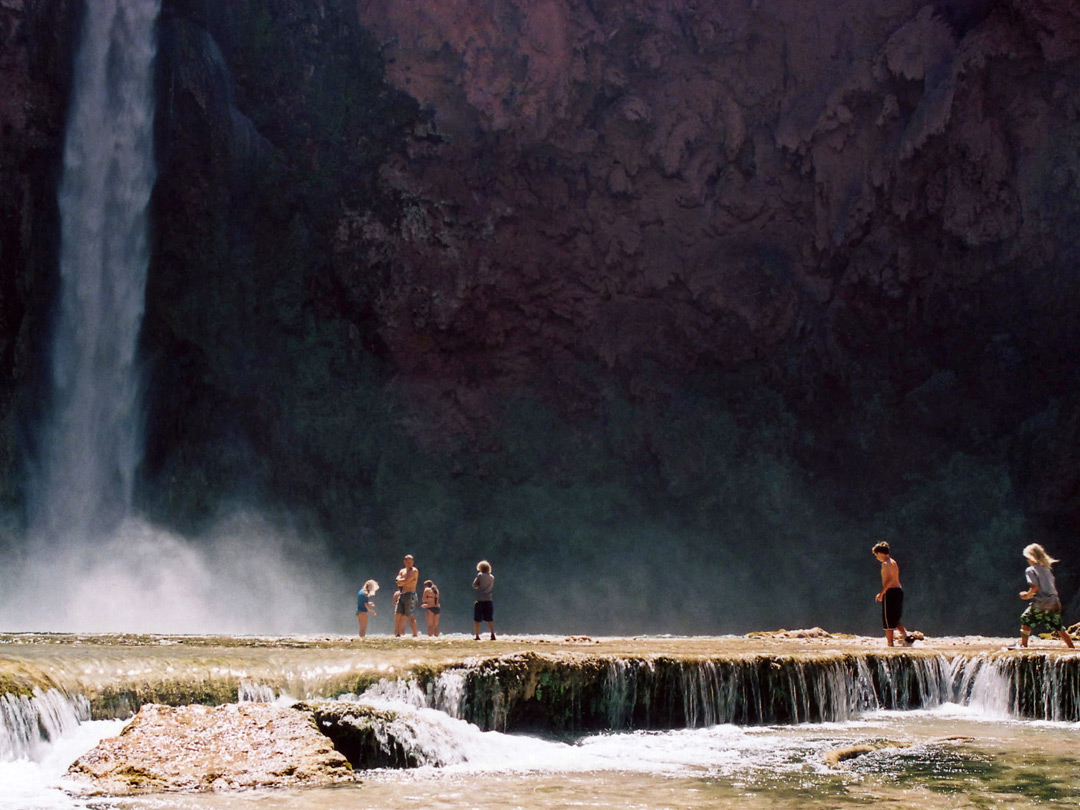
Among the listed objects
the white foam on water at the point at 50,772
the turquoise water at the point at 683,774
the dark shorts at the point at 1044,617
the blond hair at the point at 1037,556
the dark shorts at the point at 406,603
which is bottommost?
the turquoise water at the point at 683,774

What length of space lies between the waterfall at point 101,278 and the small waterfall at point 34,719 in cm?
2250

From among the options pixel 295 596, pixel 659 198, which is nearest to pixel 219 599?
pixel 295 596

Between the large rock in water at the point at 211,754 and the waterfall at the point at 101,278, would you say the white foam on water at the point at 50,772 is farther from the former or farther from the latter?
the waterfall at the point at 101,278

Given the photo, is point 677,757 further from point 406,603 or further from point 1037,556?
point 406,603

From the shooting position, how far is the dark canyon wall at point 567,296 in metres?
31.7

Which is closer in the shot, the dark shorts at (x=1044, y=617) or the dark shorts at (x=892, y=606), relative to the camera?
the dark shorts at (x=1044, y=617)

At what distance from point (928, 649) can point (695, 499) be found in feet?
59.3

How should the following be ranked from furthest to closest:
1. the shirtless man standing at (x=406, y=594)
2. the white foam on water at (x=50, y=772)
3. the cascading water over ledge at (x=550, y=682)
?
1. the shirtless man standing at (x=406, y=594)
2. the cascading water over ledge at (x=550, y=682)
3. the white foam on water at (x=50, y=772)

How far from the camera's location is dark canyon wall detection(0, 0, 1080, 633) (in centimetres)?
3166

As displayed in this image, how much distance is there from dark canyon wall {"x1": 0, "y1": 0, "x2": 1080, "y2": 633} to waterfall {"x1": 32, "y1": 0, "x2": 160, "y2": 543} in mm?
559

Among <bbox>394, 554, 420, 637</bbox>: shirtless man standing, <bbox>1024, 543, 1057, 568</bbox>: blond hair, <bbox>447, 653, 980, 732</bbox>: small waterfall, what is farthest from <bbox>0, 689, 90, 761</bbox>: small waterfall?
<bbox>1024, 543, 1057, 568</bbox>: blond hair

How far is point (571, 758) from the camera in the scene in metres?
10.2

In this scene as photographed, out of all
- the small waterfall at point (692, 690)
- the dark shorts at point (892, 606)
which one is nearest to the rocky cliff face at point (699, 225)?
the dark shorts at point (892, 606)

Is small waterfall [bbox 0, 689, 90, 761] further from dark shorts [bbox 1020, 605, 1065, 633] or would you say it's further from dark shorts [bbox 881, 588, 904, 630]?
dark shorts [bbox 1020, 605, 1065, 633]
